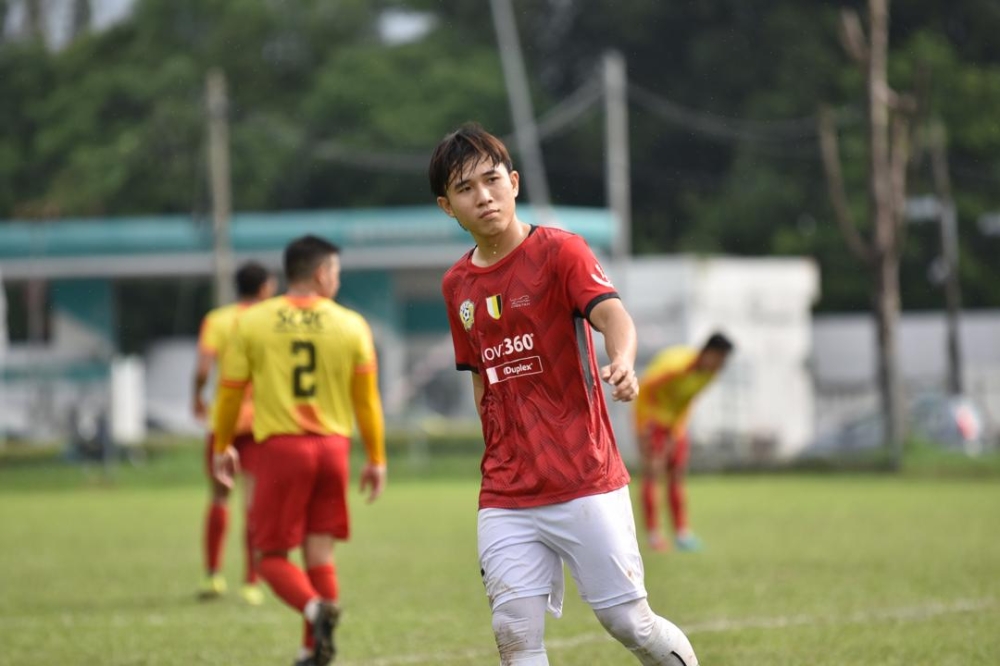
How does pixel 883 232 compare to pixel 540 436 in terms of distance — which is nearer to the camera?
pixel 540 436

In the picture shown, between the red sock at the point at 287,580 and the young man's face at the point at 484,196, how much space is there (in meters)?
3.04

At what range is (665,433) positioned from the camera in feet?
47.4

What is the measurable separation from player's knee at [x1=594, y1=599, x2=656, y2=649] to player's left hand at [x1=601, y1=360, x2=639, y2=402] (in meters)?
0.78

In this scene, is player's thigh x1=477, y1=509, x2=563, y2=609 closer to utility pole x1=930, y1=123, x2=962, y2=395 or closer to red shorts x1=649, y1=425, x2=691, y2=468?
red shorts x1=649, y1=425, x2=691, y2=468

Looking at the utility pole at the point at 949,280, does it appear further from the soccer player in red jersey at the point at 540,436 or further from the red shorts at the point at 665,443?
the soccer player in red jersey at the point at 540,436

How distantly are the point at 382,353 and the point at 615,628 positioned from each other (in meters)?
39.8

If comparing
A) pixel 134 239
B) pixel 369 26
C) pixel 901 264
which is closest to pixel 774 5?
pixel 901 264

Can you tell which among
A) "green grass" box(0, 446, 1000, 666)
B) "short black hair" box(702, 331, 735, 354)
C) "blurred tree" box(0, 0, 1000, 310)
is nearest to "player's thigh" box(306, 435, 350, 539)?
"green grass" box(0, 446, 1000, 666)

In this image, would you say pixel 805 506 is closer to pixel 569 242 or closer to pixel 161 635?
pixel 161 635

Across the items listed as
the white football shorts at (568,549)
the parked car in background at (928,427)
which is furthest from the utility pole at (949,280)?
the white football shorts at (568,549)

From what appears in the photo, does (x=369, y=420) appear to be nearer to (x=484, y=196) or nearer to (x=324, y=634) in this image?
(x=324, y=634)

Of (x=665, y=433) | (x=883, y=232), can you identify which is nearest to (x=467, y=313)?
(x=665, y=433)

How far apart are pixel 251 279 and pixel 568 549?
570cm

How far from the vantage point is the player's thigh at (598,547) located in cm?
536
